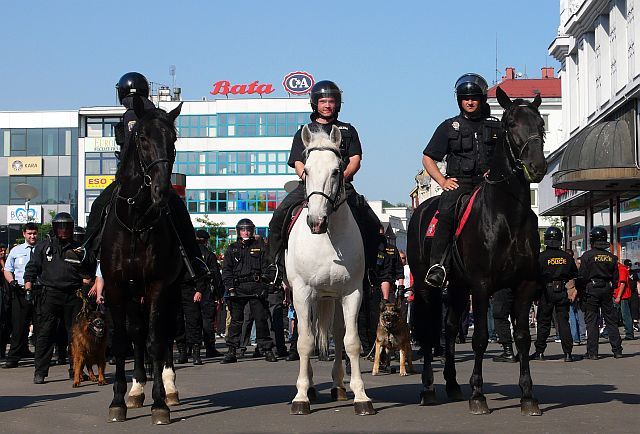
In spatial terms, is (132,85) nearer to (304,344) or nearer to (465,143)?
(304,344)

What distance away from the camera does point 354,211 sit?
11000 mm

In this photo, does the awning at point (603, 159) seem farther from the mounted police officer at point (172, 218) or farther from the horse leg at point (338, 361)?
the mounted police officer at point (172, 218)

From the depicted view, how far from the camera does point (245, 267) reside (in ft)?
65.2

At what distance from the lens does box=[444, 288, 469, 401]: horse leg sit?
11109 millimetres

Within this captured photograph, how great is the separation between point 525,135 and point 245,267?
10662 mm

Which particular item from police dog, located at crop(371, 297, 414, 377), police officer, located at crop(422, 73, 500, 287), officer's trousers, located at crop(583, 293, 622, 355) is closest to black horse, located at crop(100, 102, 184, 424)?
police officer, located at crop(422, 73, 500, 287)

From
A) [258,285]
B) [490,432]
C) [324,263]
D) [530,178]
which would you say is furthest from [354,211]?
[258,285]

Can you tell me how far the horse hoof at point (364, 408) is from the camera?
986 centimetres

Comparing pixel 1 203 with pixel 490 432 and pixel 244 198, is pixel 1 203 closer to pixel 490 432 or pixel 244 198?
pixel 244 198

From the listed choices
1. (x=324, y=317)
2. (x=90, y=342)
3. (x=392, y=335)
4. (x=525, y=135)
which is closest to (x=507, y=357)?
(x=392, y=335)

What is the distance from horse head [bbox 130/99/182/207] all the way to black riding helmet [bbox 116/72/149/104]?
156 cm

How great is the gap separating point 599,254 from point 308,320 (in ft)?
39.0

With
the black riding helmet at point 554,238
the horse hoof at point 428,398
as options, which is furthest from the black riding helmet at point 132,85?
the black riding helmet at point 554,238

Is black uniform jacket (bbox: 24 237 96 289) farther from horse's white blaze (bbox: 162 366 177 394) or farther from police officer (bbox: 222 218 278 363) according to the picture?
horse's white blaze (bbox: 162 366 177 394)
